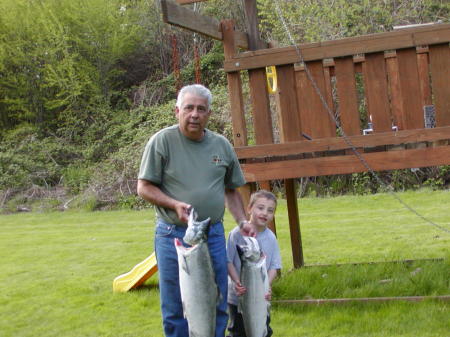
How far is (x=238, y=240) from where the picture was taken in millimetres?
4684

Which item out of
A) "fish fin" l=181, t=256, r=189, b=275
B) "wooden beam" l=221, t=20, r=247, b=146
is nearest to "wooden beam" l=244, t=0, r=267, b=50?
"wooden beam" l=221, t=20, r=247, b=146

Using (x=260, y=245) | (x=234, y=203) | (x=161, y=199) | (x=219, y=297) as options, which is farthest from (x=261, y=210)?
(x=161, y=199)

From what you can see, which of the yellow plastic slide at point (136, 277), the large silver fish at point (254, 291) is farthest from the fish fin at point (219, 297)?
the yellow plastic slide at point (136, 277)

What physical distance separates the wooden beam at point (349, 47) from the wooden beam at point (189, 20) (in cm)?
43

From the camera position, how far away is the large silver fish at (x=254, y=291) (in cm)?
418

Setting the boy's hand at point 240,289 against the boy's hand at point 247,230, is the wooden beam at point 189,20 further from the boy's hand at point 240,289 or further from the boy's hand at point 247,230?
the boy's hand at point 240,289

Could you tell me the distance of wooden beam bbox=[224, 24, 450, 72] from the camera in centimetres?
566

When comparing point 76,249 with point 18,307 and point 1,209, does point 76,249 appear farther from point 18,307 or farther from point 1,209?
point 1,209

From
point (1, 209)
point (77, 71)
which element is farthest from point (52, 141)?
point (1, 209)

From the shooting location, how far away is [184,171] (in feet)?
13.5

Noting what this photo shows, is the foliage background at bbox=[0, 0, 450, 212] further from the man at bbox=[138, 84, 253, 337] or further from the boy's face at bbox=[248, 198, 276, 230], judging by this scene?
the man at bbox=[138, 84, 253, 337]

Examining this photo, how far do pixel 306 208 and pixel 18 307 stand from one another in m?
7.57

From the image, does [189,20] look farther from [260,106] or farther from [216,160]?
[216,160]

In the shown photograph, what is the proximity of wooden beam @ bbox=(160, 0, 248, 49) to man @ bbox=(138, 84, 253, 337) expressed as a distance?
169 cm
